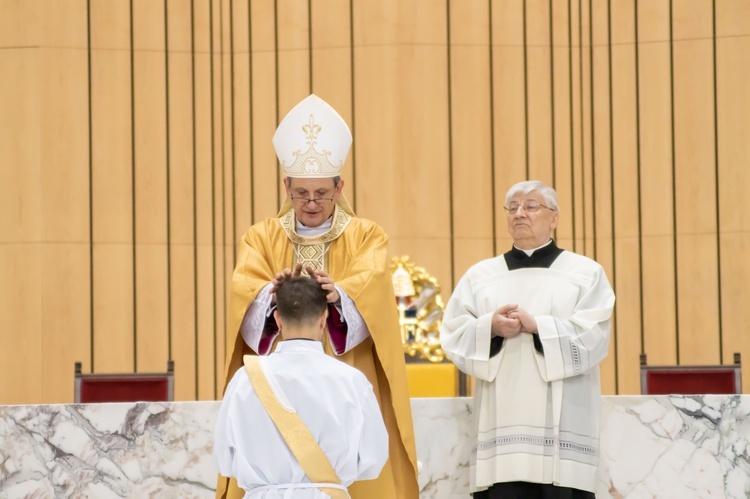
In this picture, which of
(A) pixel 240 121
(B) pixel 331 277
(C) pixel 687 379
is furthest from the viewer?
(A) pixel 240 121

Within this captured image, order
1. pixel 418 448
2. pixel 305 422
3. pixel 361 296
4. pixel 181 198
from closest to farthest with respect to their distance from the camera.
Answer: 1. pixel 305 422
2. pixel 361 296
3. pixel 418 448
4. pixel 181 198

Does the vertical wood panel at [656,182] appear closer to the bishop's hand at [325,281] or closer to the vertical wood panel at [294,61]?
the vertical wood panel at [294,61]

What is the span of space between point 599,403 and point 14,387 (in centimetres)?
432

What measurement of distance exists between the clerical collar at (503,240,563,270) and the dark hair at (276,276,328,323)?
1.74 metres

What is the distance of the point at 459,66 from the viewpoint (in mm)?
8438

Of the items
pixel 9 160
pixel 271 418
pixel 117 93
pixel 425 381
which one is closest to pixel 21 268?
pixel 9 160

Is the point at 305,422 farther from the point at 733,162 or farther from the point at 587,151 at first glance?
the point at 733,162

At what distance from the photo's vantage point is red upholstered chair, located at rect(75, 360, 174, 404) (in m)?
6.72

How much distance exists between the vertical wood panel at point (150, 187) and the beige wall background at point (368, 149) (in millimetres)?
14

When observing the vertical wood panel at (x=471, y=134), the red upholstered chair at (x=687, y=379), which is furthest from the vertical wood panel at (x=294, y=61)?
the red upholstered chair at (x=687, y=379)

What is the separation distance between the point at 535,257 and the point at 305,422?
199 centimetres

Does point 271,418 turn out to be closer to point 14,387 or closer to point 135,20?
point 14,387

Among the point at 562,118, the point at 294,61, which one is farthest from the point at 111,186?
the point at 562,118

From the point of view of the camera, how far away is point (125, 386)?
675cm
